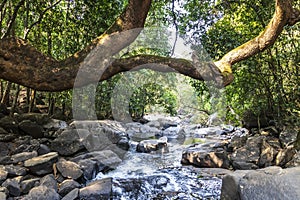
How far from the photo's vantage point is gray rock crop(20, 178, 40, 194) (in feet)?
13.0

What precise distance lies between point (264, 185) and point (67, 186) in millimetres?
3100

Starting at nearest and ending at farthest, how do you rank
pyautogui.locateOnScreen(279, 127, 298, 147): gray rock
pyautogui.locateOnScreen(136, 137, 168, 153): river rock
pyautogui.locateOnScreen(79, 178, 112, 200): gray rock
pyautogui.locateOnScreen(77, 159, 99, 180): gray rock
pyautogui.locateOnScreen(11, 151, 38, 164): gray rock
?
1. pyautogui.locateOnScreen(79, 178, 112, 200): gray rock
2. pyautogui.locateOnScreen(11, 151, 38, 164): gray rock
3. pyautogui.locateOnScreen(77, 159, 99, 180): gray rock
4. pyautogui.locateOnScreen(279, 127, 298, 147): gray rock
5. pyautogui.locateOnScreen(136, 137, 168, 153): river rock

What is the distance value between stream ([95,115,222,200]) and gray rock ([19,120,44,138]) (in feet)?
→ 7.25

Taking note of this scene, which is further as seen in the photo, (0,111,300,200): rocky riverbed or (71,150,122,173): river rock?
(71,150,122,173): river rock

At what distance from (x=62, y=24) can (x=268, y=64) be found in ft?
19.0

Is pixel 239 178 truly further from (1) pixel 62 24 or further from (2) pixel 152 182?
(1) pixel 62 24

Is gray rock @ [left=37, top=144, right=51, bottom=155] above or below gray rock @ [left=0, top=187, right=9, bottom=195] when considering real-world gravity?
above

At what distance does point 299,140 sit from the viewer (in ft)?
18.0

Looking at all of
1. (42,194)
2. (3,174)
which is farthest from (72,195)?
(3,174)

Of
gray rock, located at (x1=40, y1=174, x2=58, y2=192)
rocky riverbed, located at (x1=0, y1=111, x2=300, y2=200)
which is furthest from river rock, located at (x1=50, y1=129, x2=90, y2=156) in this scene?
gray rock, located at (x1=40, y1=174, x2=58, y2=192)

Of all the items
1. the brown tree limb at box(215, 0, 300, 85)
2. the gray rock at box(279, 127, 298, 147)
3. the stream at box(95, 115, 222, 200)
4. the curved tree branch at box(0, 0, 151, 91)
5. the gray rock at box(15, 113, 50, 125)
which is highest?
the brown tree limb at box(215, 0, 300, 85)

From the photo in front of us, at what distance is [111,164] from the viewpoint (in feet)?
19.1

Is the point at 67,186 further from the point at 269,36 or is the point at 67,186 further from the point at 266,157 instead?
the point at 266,157

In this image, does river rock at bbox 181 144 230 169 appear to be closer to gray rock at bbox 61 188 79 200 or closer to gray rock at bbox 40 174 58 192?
gray rock at bbox 61 188 79 200
